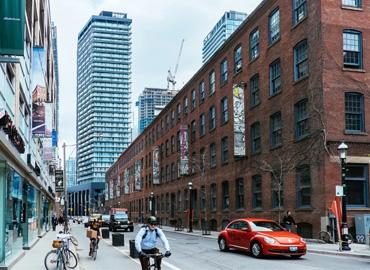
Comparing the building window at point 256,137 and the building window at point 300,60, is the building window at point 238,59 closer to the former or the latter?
the building window at point 256,137

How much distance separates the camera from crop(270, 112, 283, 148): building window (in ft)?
113

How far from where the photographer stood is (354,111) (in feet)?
97.6

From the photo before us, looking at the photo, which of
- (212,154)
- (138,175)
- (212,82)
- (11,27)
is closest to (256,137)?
(212,154)

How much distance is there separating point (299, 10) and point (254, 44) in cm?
736

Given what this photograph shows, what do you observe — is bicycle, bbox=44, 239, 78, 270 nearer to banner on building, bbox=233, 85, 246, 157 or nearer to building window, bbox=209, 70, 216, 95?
banner on building, bbox=233, 85, 246, 157

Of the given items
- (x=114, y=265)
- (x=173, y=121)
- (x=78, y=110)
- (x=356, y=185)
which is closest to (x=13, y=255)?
(x=114, y=265)

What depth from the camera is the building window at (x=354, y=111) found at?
29.6 m

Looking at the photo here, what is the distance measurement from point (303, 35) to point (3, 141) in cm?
2275

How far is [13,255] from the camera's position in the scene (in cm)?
1750

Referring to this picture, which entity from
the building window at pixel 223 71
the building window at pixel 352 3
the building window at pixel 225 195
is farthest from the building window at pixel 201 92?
the building window at pixel 352 3

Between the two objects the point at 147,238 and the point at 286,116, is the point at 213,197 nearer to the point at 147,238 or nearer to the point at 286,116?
the point at 286,116

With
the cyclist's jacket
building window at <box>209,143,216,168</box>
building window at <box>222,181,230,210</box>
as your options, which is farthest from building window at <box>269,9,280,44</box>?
the cyclist's jacket

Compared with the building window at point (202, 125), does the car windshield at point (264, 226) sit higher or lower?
lower

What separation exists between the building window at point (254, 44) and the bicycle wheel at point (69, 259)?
2598 centimetres
